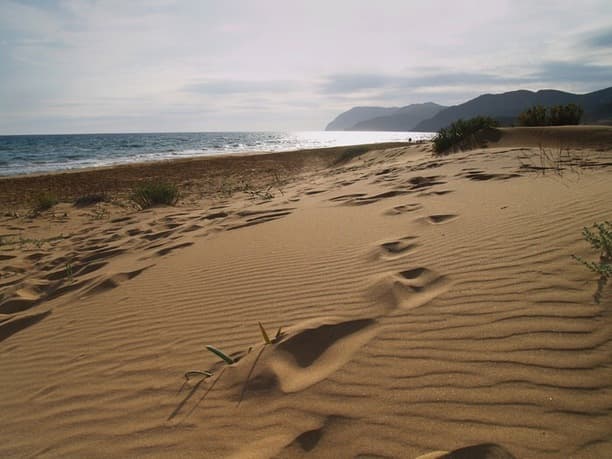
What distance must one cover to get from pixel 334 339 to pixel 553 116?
530 inches

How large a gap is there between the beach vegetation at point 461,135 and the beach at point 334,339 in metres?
6.46

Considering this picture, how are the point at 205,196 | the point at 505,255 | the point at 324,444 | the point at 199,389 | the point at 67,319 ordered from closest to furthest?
the point at 324,444, the point at 199,389, the point at 505,255, the point at 67,319, the point at 205,196

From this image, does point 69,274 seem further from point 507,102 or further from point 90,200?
point 507,102

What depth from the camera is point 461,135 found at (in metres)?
10.5

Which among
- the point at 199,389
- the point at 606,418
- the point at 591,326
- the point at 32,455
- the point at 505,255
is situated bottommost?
the point at 32,455

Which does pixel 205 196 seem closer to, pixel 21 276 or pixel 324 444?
pixel 21 276

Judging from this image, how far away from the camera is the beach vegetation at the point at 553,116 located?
11.4 metres

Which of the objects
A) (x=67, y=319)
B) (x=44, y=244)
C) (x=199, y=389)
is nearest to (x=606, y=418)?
(x=199, y=389)

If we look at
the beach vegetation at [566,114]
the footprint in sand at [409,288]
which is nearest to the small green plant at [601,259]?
the footprint in sand at [409,288]

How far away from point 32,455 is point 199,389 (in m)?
0.71

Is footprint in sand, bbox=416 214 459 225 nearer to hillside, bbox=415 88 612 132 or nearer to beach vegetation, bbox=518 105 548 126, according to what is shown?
beach vegetation, bbox=518 105 548 126

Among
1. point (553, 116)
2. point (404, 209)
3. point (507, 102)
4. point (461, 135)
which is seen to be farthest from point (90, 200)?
point (507, 102)

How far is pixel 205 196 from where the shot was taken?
29.6 feet

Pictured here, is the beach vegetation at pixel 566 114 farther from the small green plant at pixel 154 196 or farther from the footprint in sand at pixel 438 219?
the small green plant at pixel 154 196
